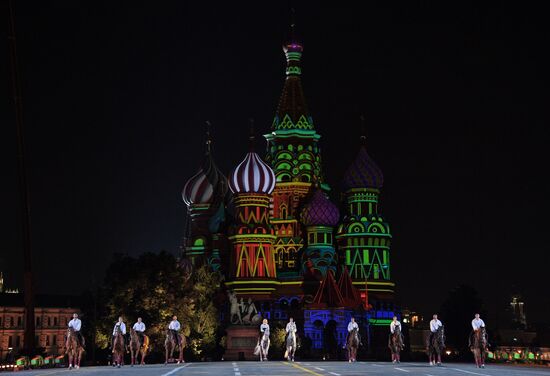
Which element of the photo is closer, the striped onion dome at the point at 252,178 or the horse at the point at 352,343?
the horse at the point at 352,343

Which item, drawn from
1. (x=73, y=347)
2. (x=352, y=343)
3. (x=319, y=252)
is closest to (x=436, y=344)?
(x=352, y=343)

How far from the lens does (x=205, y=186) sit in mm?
125000

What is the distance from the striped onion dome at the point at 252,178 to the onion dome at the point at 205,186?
14396 millimetres

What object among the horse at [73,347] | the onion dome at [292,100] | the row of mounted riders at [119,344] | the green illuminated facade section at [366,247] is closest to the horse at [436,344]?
the row of mounted riders at [119,344]

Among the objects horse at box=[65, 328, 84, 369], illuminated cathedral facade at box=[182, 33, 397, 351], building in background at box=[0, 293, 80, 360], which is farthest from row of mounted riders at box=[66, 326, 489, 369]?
building in background at box=[0, 293, 80, 360]

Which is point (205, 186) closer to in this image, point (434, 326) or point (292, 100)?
point (292, 100)

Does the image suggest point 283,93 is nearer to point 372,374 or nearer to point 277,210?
point 277,210

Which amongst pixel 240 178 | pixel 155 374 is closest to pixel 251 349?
pixel 155 374

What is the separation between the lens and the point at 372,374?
1211 inches

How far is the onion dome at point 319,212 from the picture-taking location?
111188 mm

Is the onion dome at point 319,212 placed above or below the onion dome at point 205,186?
below

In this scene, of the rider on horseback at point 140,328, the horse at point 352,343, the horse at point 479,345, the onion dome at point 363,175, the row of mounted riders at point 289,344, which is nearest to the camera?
the horse at point 479,345

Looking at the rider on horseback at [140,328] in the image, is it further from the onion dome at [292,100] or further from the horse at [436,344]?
the onion dome at [292,100]

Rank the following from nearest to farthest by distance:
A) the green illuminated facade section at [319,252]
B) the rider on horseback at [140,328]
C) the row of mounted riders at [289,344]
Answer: the row of mounted riders at [289,344], the rider on horseback at [140,328], the green illuminated facade section at [319,252]
